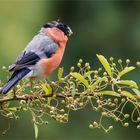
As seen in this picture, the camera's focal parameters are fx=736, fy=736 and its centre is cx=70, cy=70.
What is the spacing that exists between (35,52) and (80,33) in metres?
10.8

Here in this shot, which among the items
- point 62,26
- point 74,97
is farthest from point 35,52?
point 74,97

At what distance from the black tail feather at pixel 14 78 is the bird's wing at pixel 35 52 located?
0.03 m

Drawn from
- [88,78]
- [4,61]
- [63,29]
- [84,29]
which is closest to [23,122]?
[4,61]

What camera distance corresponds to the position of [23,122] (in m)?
13.7

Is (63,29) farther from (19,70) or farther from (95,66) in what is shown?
(95,66)

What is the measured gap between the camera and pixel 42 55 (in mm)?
4898

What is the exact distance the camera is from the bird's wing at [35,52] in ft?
15.1

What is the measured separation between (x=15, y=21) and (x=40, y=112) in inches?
433

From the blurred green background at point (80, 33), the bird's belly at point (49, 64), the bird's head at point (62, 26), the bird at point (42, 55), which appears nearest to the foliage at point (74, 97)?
the bird at point (42, 55)

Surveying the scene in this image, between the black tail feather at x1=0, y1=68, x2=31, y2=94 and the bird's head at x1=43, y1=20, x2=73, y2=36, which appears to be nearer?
the black tail feather at x1=0, y1=68, x2=31, y2=94

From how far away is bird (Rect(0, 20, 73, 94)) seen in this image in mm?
4516

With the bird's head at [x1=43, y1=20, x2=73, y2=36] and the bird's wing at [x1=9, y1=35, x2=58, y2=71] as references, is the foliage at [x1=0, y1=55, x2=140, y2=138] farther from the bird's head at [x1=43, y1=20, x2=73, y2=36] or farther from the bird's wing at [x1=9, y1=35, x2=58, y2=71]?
the bird's head at [x1=43, y1=20, x2=73, y2=36]

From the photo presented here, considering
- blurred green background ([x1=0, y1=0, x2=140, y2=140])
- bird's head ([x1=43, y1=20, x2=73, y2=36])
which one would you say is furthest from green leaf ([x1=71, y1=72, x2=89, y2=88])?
blurred green background ([x1=0, y1=0, x2=140, y2=140])

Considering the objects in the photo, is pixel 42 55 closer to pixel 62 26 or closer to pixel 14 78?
pixel 62 26
